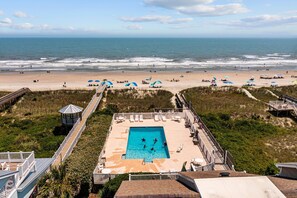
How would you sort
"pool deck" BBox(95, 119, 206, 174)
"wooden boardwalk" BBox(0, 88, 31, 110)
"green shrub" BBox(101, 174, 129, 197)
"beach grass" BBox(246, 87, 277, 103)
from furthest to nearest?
1. "beach grass" BBox(246, 87, 277, 103)
2. "wooden boardwalk" BBox(0, 88, 31, 110)
3. "pool deck" BBox(95, 119, 206, 174)
4. "green shrub" BBox(101, 174, 129, 197)

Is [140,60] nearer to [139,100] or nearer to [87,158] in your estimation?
[139,100]

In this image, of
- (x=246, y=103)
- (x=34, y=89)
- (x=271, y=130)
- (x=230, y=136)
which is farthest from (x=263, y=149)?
(x=34, y=89)

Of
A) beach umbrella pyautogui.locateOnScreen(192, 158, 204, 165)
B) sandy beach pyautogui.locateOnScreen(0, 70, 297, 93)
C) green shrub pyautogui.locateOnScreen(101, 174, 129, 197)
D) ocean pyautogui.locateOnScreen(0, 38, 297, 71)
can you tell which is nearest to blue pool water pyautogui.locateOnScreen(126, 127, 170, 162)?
beach umbrella pyautogui.locateOnScreen(192, 158, 204, 165)

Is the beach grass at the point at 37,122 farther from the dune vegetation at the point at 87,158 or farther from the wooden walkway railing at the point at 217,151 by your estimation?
the wooden walkway railing at the point at 217,151

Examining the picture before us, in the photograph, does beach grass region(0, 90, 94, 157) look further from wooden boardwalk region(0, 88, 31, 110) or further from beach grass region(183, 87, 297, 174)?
beach grass region(183, 87, 297, 174)

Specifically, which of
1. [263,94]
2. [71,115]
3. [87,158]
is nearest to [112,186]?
[87,158]

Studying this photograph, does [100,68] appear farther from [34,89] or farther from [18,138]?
[18,138]

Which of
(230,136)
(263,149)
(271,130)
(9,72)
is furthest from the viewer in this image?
(9,72)
